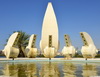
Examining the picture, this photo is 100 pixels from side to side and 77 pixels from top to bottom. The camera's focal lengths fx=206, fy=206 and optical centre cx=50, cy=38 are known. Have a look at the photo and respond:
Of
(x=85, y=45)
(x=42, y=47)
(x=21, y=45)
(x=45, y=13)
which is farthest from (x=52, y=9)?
(x=21, y=45)

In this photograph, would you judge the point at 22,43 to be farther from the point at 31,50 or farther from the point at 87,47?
the point at 87,47

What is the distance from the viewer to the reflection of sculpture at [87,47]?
806 inches

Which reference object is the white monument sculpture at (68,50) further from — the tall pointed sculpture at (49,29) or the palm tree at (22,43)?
the palm tree at (22,43)

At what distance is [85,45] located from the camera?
68.5 ft

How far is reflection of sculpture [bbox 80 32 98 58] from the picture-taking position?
67.2 ft

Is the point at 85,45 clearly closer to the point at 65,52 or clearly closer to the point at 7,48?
the point at 65,52

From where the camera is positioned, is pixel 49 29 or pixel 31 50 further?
pixel 49 29

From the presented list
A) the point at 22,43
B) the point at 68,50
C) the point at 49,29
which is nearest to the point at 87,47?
the point at 68,50

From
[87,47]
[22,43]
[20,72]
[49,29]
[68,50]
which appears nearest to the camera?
[20,72]

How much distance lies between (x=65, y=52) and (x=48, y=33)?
311 centimetres

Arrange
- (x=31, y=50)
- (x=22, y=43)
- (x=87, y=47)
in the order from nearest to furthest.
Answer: (x=87, y=47) → (x=31, y=50) → (x=22, y=43)

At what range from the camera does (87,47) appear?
2061 centimetres

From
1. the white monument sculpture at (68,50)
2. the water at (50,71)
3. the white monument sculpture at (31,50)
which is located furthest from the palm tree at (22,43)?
the water at (50,71)

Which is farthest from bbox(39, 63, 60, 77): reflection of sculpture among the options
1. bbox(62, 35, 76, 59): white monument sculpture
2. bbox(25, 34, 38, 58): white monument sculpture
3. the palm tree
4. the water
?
the palm tree
